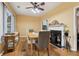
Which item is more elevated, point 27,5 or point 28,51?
point 27,5

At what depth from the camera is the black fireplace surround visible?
2.94 metres

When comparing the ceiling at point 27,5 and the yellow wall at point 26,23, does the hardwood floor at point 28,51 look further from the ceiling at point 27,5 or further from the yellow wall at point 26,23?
the ceiling at point 27,5

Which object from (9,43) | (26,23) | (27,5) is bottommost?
(9,43)

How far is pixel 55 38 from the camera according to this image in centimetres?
297

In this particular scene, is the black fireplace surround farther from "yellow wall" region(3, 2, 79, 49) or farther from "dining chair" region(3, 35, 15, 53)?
"dining chair" region(3, 35, 15, 53)

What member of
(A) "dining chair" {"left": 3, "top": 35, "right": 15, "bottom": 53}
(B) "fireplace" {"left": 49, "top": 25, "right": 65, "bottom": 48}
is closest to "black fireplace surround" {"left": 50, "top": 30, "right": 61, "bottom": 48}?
(B) "fireplace" {"left": 49, "top": 25, "right": 65, "bottom": 48}

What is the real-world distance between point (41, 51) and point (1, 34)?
3.37 ft

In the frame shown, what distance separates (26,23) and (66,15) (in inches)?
38.7

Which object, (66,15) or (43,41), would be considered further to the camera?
(43,41)

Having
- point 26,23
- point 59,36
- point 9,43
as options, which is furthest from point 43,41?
point 9,43

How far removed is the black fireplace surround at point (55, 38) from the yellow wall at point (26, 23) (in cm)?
40

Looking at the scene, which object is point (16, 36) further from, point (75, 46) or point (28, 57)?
point (75, 46)

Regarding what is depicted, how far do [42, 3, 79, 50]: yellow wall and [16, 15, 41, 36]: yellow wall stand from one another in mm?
224

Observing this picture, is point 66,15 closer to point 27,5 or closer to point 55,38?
point 55,38
